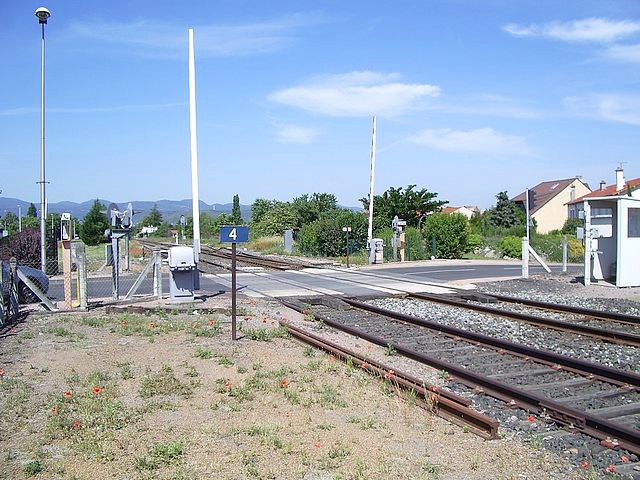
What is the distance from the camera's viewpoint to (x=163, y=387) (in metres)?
8.11

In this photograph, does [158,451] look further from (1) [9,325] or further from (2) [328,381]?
(1) [9,325]

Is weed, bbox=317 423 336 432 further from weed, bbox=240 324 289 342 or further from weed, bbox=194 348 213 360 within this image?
weed, bbox=240 324 289 342

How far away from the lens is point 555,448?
5945 millimetres

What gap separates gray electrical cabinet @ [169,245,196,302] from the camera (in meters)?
16.0

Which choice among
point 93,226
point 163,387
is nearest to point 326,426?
point 163,387

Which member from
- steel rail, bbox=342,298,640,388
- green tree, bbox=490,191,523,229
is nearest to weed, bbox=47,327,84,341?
steel rail, bbox=342,298,640,388

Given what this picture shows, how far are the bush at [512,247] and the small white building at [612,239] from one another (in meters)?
19.0

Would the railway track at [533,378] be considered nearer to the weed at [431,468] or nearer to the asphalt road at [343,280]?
the weed at [431,468]

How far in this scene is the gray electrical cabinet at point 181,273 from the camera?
630 inches

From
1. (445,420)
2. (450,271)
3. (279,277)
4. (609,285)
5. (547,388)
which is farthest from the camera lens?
(450,271)

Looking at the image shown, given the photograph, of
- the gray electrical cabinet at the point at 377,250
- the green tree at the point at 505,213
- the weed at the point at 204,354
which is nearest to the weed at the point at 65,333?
the weed at the point at 204,354

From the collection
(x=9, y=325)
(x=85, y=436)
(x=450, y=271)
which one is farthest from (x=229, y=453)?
(x=450, y=271)

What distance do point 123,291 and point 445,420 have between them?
15918mm

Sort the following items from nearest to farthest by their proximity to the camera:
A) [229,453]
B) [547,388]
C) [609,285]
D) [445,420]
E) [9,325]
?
[229,453] < [445,420] < [547,388] < [9,325] < [609,285]
